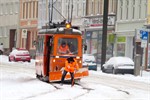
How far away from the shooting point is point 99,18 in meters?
65.7

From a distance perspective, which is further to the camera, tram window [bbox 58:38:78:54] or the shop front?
the shop front

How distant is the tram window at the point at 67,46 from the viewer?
31.2 m

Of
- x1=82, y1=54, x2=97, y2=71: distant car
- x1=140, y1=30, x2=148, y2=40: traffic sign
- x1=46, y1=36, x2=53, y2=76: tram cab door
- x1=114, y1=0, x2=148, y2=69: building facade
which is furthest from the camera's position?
x1=114, y1=0, x2=148, y2=69: building facade

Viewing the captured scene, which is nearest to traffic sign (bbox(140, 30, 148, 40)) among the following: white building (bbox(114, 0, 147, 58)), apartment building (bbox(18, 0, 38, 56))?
white building (bbox(114, 0, 147, 58))

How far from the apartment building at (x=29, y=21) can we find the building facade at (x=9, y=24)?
1.51m

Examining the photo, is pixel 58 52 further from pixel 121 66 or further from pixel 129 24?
pixel 129 24

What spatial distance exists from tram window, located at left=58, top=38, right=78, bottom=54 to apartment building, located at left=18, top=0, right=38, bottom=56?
171ft

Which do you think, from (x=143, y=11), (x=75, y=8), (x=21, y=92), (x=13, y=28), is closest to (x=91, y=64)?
(x=143, y=11)

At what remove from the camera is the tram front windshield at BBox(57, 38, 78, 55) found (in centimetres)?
3120

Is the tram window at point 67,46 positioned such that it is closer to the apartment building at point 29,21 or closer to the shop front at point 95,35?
the shop front at point 95,35

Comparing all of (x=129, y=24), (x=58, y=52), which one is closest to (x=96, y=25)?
(x=129, y=24)

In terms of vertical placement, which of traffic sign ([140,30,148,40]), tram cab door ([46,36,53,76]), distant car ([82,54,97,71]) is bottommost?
distant car ([82,54,97,71])

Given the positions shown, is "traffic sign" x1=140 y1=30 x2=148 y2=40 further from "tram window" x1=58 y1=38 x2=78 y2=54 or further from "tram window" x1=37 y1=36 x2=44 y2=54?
"tram window" x1=58 y1=38 x2=78 y2=54

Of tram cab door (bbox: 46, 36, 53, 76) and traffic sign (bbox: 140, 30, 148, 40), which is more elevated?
traffic sign (bbox: 140, 30, 148, 40)
